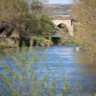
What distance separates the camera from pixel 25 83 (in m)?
5.25

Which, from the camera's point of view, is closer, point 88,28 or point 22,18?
point 88,28

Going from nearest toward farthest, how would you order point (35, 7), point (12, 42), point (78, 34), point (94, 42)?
point (94, 42) → point (78, 34) → point (12, 42) → point (35, 7)

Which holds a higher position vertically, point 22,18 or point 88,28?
point 88,28

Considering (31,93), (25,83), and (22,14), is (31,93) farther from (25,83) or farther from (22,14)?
(22,14)

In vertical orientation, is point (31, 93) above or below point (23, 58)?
below

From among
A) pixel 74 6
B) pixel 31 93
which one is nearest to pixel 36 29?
pixel 74 6

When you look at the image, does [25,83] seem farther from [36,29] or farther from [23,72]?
[36,29]

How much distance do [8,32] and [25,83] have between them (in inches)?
1262

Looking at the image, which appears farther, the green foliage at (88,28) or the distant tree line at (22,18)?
the distant tree line at (22,18)

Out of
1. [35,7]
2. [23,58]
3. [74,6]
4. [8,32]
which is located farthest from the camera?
[35,7]

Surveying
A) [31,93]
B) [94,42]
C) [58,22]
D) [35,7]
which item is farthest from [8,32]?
[31,93]

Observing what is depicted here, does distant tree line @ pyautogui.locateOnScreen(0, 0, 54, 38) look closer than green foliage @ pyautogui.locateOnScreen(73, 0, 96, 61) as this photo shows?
No

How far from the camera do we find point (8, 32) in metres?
37.0

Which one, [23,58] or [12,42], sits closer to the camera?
[23,58]
